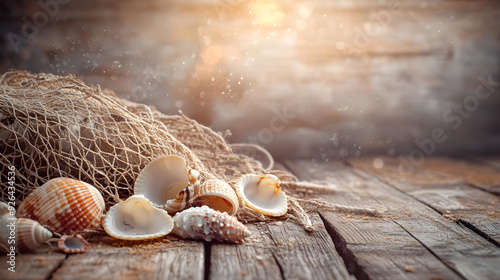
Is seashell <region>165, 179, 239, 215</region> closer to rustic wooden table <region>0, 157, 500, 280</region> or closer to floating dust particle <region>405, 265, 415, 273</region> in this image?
rustic wooden table <region>0, 157, 500, 280</region>

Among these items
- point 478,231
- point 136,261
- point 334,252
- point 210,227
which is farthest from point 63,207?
point 478,231

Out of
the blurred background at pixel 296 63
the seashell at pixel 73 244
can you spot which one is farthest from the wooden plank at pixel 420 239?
the blurred background at pixel 296 63

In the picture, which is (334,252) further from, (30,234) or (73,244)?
(30,234)

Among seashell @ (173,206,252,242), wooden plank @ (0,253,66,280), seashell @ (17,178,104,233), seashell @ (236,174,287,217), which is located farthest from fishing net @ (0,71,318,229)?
wooden plank @ (0,253,66,280)

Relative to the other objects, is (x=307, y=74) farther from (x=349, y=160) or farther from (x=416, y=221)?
(x=416, y=221)

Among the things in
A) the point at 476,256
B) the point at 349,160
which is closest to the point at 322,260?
the point at 476,256

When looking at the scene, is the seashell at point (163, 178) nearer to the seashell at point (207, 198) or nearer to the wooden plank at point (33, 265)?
the seashell at point (207, 198)

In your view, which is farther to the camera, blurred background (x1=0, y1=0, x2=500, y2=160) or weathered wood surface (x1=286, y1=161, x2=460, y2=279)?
blurred background (x1=0, y1=0, x2=500, y2=160)
